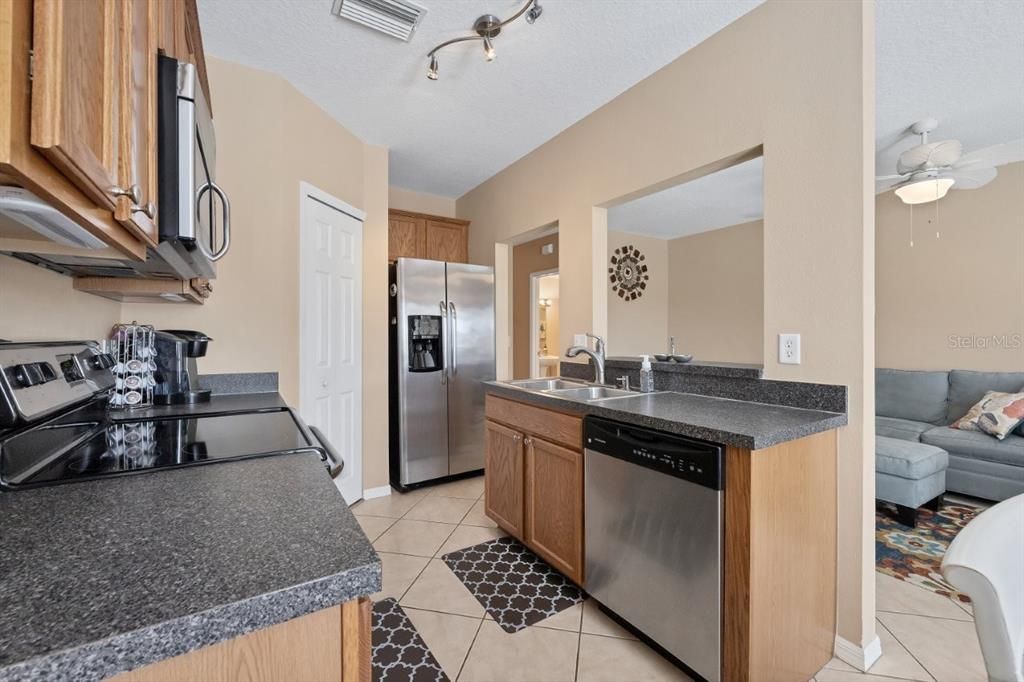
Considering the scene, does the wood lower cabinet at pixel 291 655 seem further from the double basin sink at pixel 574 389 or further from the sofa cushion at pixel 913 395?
the sofa cushion at pixel 913 395

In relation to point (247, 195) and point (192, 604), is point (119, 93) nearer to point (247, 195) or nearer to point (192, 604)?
point (192, 604)

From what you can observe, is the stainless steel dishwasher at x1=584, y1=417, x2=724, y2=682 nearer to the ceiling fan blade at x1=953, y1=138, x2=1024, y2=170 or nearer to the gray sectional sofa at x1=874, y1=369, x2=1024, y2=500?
the ceiling fan blade at x1=953, y1=138, x2=1024, y2=170

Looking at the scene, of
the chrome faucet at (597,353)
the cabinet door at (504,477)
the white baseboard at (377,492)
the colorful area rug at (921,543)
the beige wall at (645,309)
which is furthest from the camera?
the beige wall at (645,309)

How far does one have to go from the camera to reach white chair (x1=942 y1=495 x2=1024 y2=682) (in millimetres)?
679

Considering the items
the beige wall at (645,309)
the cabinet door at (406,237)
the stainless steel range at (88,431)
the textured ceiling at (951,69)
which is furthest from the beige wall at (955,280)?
the stainless steel range at (88,431)

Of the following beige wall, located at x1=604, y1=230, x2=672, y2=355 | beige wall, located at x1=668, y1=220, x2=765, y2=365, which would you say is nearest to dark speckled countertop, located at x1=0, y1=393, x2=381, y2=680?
beige wall, located at x1=604, y1=230, x2=672, y2=355

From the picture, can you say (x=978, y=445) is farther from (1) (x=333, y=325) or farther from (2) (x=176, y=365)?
(2) (x=176, y=365)

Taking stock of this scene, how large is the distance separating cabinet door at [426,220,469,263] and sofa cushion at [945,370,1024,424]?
4.17m

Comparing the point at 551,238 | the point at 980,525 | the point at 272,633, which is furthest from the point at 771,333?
the point at 551,238

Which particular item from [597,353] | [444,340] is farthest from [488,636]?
[444,340]

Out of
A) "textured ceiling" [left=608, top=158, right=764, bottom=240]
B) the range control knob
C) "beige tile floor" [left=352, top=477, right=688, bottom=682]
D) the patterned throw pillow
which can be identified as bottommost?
"beige tile floor" [left=352, top=477, right=688, bottom=682]

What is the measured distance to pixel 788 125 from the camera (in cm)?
175

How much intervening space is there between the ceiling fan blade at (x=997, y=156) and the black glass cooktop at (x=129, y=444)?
144 inches

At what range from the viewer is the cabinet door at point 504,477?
2348 millimetres
